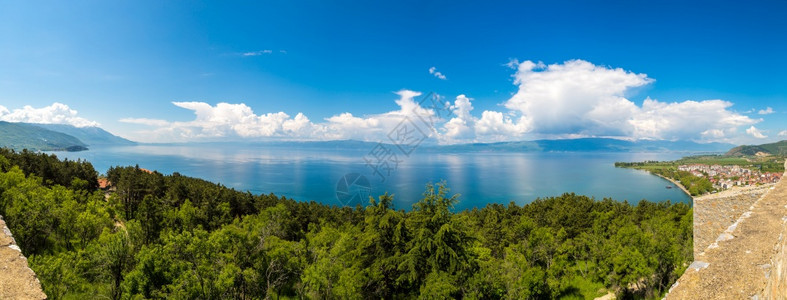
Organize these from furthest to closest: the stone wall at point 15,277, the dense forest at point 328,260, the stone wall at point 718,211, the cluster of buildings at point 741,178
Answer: the cluster of buildings at point 741,178 < the dense forest at point 328,260 < the stone wall at point 718,211 < the stone wall at point 15,277

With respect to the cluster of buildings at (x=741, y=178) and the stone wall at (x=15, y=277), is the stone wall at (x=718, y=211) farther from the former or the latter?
the cluster of buildings at (x=741, y=178)

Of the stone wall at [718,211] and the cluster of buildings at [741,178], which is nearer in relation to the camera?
the stone wall at [718,211]


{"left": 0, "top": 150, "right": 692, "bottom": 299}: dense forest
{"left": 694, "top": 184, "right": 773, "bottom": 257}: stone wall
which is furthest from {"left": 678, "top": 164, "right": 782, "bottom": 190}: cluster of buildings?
{"left": 694, "top": 184, "right": 773, "bottom": 257}: stone wall

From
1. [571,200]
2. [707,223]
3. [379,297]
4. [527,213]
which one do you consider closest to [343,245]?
[379,297]

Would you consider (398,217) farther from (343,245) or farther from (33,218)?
(33,218)

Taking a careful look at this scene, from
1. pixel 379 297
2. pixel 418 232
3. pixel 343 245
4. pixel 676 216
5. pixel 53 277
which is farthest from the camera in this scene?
pixel 676 216

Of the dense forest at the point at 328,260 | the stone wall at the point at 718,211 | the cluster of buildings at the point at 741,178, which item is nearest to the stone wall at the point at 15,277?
the dense forest at the point at 328,260

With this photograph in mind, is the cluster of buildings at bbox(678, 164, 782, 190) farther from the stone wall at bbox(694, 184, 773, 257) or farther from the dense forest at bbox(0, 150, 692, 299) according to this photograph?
the stone wall at bbox(694, 184, 773, 257)

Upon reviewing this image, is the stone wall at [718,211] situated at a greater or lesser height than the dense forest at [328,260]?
greater
